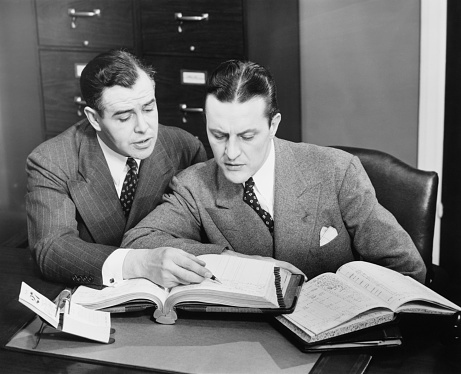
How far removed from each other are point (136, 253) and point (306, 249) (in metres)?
0.54

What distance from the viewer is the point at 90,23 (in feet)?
12.5

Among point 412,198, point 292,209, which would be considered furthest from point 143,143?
point 412,198

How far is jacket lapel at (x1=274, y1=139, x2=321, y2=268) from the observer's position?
2248 millimetres

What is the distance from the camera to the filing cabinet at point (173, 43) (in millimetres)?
3508

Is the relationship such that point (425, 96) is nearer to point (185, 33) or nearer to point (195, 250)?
point (185, 33)

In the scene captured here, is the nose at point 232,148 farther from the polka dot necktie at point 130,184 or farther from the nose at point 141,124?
the polka dot necktie at point 130,184

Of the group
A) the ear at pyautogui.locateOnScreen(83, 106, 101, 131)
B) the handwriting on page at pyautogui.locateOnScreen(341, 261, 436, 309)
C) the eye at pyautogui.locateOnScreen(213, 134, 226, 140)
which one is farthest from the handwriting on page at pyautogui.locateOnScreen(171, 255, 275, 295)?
the ear at pyautogui.locateOnScreen(83, 106, 101, 131)

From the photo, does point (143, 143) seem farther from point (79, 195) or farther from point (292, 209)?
point (292, 209)

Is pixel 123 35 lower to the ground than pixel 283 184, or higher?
higher

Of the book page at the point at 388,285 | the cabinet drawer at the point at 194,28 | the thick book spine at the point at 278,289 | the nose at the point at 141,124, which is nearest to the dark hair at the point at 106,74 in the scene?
the nose at the point at 141,124

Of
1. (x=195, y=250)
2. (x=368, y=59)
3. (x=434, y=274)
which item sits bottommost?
(x=434, y=274)

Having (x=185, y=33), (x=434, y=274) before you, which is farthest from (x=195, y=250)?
(x=185, y=33)

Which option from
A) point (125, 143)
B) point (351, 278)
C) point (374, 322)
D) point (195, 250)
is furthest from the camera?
point (125, 143)

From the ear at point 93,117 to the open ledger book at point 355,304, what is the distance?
35.2 inches
